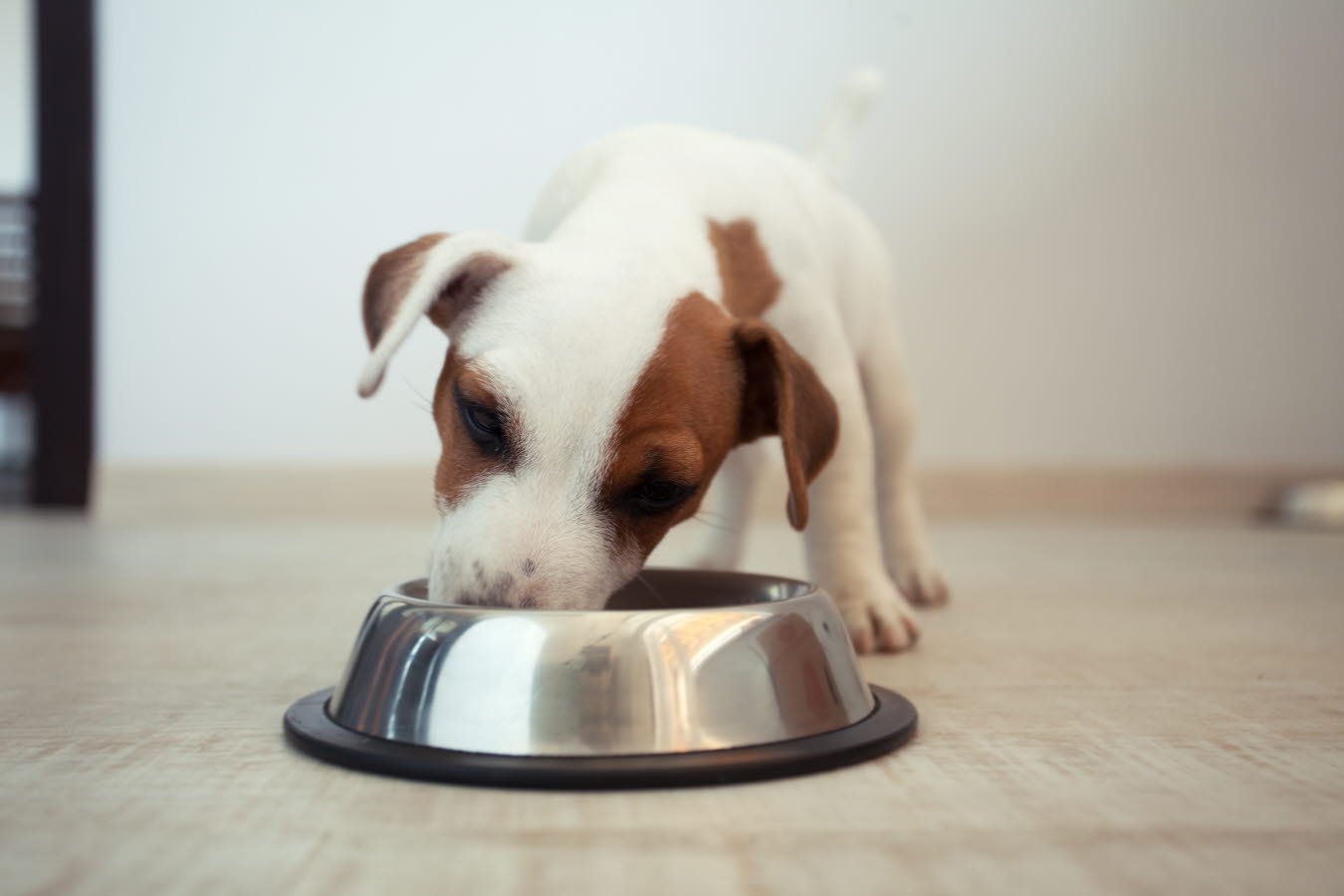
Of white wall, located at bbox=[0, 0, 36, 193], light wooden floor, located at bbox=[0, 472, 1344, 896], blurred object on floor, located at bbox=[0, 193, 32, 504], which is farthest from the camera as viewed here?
white wall, located at bbox=[0, 0, 36, 193]

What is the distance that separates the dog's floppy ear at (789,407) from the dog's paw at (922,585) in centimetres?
90

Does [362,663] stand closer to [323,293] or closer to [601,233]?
[601,233]

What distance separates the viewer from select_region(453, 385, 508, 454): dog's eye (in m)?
1.45

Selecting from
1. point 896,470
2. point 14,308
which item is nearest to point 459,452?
point 896,470

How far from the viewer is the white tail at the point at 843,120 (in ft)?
9.07

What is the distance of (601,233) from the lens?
69.3 inches

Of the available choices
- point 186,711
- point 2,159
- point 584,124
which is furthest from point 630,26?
point 2,159

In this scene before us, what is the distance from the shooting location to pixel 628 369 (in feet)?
4.83

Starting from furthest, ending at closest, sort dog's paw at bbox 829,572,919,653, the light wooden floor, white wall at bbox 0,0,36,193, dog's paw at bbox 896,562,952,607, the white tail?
1. white wall at bbox 0,0,36,193
2. the white tail
3. dog's paw at bbox 896,562,952,607
4. dog's paw at bbox 829,572,919,653
5. the light wooden floor

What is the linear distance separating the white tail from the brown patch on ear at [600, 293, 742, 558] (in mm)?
1195

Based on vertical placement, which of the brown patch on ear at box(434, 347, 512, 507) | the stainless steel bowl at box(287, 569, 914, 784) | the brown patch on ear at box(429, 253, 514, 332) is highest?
the brown patch on ear at box(429, 253, 514, 332)

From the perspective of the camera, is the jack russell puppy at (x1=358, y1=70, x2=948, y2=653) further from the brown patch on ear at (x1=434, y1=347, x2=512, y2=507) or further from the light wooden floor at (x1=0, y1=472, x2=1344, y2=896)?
the light wooden floor at (x1=0, y1=472, x2=1344, y2=896)

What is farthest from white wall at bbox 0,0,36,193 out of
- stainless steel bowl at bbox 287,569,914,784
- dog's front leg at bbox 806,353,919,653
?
stainless steel bowl at bbox 287,569,914,784

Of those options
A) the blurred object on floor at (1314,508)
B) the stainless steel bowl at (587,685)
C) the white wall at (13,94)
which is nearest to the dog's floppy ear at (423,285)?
the stainless steel bowl at (587,685)
